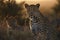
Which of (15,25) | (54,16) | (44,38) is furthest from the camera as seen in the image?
(54,16)

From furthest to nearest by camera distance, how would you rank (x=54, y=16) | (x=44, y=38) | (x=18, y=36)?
(x=54, y=16) → (x=18, y=36) → (x=44, y=38)

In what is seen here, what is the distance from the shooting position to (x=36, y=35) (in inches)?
485

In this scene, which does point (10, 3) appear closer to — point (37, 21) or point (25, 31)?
point (25, 31)

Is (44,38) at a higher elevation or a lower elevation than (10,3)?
lower

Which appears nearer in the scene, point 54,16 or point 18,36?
point 18,36

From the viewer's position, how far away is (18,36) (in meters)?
14.6

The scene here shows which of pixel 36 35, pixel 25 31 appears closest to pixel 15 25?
pixel 25 31

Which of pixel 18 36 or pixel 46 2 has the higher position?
pixel 46 2

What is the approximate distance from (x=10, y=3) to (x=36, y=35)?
856 cm

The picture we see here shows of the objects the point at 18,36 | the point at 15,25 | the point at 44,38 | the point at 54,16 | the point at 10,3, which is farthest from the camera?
the point at 10,3

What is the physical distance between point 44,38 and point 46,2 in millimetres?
9025

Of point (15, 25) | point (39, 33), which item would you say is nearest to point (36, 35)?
point (39, 33)

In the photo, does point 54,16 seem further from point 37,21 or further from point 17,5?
point 37,21

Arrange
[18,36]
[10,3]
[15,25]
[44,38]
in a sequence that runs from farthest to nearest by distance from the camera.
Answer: [10,3], [15,25], [18,36], [44,38]
